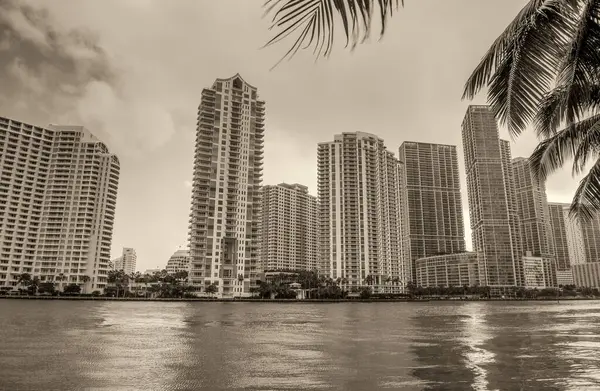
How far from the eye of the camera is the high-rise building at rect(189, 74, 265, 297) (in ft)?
440

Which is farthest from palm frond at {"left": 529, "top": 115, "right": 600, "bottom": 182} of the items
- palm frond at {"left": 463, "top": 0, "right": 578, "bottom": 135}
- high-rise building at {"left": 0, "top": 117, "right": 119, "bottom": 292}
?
high-rise building at {"left": 0, "top": 117, "right": 119, "bottom": 292}

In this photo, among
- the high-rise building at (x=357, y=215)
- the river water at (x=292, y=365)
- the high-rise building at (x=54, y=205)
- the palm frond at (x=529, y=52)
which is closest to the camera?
the palm frond at (x=529, y=52)

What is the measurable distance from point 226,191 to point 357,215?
58.7m

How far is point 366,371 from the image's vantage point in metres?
12.8

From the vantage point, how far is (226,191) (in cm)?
13988

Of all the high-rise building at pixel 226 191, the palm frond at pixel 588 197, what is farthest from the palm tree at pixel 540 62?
the high-rise building at pixel 226 191

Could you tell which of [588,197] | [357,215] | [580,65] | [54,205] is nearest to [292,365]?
[588,197]

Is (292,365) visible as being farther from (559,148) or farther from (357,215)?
(357,215)

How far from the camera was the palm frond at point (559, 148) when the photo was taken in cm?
719

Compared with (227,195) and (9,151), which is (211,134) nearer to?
(227,195)

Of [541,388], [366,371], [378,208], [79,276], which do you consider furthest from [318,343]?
[378,208]

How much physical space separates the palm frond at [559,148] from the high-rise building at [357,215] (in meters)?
163

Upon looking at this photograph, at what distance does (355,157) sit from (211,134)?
206 feet

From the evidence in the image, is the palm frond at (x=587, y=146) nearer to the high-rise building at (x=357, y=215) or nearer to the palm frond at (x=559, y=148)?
the palm frond at (x=559, y=148)
